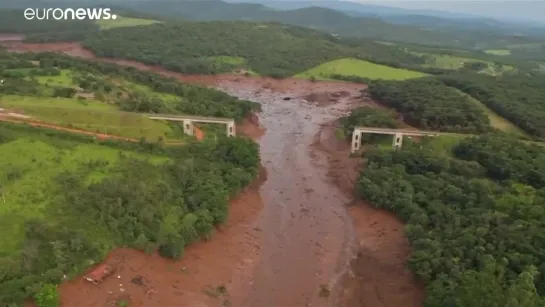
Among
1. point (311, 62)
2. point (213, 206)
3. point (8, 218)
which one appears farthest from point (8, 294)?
point (311, 62)

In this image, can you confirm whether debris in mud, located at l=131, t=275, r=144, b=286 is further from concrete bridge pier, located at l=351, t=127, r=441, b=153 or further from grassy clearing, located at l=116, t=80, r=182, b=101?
grassy clearing, located at l=116, t=80, r=182, b=101

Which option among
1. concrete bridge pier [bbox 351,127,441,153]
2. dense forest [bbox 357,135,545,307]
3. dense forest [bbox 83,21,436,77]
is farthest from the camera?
dense forest [bbox 83,21,436,77]

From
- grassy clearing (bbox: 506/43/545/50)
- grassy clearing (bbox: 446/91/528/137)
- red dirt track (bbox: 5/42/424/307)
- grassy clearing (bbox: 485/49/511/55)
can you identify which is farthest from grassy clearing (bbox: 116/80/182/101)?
grassy clearing (bbox: 506/43/545/50)

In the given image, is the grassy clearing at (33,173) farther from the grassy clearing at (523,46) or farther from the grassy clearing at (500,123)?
the grassy clearing at (523,46)

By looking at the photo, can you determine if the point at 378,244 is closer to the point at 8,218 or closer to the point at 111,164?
the point at 111,164

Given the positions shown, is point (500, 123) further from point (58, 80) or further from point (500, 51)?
point (500, 51)

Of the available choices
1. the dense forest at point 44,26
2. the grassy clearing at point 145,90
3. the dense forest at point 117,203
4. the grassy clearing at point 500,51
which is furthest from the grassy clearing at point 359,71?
the grassy clearing at point 500,51
